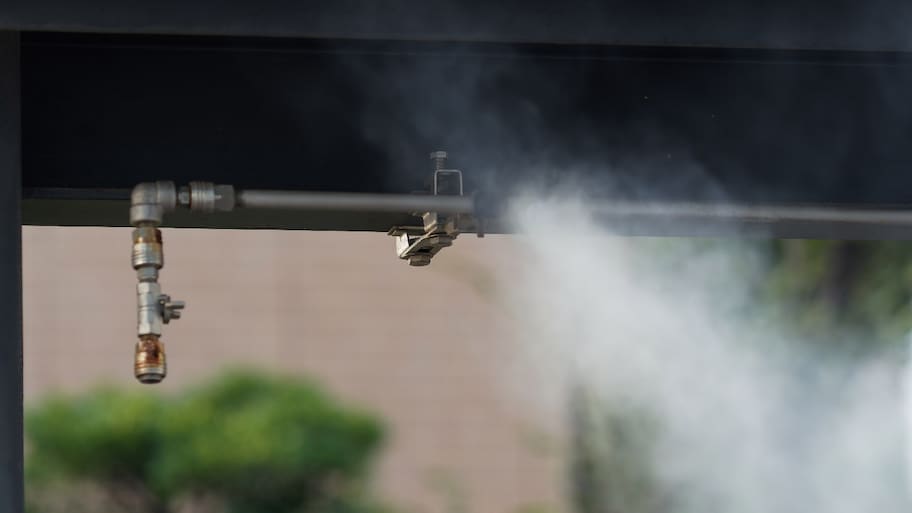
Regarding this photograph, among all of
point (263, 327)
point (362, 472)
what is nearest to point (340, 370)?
point (263, 327)

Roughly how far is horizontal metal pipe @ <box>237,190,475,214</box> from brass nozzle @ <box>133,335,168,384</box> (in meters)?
0.29

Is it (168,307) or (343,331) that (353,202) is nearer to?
(168,307)

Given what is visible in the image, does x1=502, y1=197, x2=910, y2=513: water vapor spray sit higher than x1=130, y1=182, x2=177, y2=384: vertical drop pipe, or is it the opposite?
x1=502, y1=197, x2=910, y2=513: water vapor spray

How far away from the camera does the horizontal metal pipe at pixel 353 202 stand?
259 centimetres

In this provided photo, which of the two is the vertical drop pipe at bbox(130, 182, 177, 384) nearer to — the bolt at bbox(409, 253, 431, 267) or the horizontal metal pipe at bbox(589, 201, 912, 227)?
the bolt at bbox(409, 253, 431, 267)

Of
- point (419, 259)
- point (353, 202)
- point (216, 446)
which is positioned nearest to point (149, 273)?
point (353, 202)

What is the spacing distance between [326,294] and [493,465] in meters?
1.57

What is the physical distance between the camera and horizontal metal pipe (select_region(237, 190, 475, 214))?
8.49 ft

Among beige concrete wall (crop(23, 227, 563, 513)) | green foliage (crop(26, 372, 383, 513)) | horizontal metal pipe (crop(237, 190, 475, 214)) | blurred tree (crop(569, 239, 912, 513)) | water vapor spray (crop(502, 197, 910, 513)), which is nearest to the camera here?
horizontal metal pipe (crop(237, 190, 475, 214))

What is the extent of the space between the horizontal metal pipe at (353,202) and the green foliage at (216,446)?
21.5 feet

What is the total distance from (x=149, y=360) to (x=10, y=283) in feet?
0.73

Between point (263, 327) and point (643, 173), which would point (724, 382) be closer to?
point (643, 173)

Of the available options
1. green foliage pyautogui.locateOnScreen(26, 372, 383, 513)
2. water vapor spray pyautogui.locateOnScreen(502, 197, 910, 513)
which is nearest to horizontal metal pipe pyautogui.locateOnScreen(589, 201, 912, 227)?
water vapor spray pyautogui.locateOnScreen(502, 197, 910, 513)

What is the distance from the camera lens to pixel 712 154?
9.49 feet
